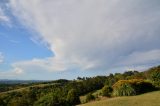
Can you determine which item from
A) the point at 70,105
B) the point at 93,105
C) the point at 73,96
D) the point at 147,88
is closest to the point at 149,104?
the point at 93,105

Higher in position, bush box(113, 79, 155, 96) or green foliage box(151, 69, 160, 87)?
green foliage box(151, 69, 160, 87)

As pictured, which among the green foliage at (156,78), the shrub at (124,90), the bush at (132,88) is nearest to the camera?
the shrub at (124,90)

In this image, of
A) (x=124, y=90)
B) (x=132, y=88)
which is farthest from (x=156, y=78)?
(x=124, y=90)

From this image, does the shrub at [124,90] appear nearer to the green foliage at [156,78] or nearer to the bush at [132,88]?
the bush at [132,88]

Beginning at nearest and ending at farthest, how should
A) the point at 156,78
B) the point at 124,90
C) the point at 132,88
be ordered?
1. the point at 132,88
2. the point at 124,90
3. the point at 156,78

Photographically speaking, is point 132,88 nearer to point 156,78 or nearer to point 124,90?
point 124,90

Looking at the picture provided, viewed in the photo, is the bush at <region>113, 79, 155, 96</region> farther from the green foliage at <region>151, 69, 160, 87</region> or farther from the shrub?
the green foliage at <region>151, 69, 160, 87</region>

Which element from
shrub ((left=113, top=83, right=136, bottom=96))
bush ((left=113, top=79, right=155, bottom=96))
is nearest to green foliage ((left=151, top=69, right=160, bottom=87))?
bush ((left=113, top=79, right=155, bottom=96))

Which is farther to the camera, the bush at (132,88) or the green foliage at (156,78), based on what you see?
the green foliage at (156,78)

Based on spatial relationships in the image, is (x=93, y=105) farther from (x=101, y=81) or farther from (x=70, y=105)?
(x=101, y=81)

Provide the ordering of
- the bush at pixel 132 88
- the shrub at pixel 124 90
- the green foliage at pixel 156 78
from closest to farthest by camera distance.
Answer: the shrub at pixel 124 90, the bush at pixel 132 88, the green foliage at pixel 156 78

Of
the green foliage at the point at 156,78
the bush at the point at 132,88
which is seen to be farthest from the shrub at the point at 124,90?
the green foliage at the point at 156,78

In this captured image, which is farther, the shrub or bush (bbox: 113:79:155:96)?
bush (bbox: 113:79:155:96)

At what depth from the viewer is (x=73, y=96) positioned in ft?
236
